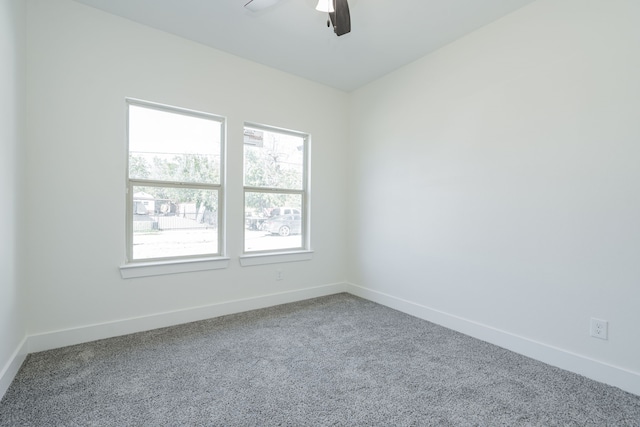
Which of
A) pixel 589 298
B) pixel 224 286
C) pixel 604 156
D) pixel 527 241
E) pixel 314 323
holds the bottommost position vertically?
pixel 314 323

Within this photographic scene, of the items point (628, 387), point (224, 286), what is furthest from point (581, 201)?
point (224, 286)

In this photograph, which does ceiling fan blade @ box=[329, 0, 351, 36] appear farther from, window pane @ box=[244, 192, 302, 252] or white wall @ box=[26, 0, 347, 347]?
window pane @ box=[244, 192, 302, 252]

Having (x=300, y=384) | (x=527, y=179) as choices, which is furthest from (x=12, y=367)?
(x=527, y=179)

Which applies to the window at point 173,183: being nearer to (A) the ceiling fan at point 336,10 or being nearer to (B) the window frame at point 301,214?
(B) the window frame at point 301,214

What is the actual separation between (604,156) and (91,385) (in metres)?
3.60

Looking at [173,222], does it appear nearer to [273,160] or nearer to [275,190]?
[275,190]

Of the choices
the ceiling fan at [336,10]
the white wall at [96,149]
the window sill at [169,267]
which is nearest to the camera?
the ceiling fan at [336,10]

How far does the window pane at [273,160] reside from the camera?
3424mm

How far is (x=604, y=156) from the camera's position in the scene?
2014 mm

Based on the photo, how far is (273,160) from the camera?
3.62 m

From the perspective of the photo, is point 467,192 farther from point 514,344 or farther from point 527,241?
point 514,344

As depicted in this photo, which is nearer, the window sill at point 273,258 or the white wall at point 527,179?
the white wall at point 527,179

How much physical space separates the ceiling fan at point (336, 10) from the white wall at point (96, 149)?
1.18 m

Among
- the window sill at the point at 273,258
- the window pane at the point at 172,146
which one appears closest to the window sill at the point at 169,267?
the window sill at the point at 273,258
